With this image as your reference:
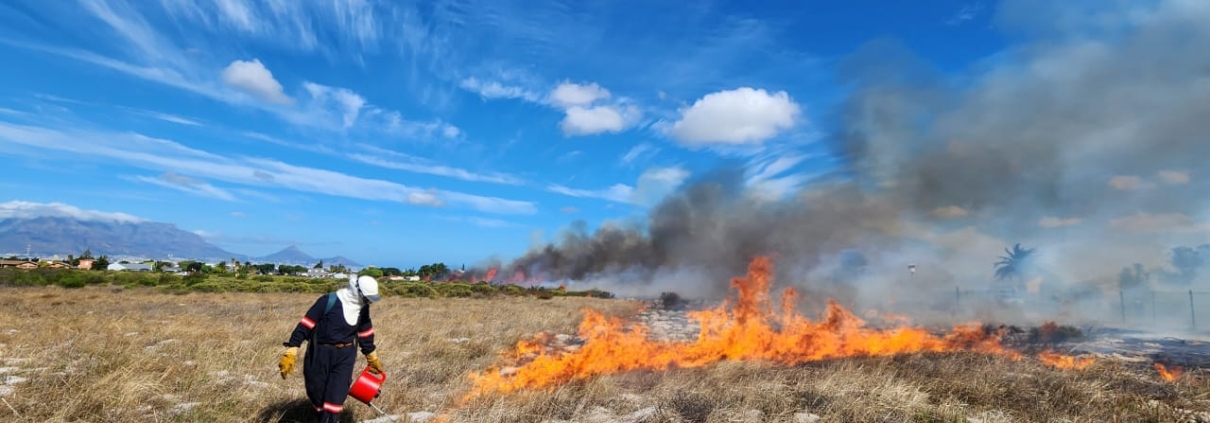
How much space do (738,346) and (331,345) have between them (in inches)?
424

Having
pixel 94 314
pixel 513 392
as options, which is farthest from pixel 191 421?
pixel 94 314

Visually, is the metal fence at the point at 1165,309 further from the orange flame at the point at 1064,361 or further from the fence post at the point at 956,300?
the orange flame at the point at 1064,361

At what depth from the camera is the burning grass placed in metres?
7.68

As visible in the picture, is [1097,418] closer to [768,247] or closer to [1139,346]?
[768,247]

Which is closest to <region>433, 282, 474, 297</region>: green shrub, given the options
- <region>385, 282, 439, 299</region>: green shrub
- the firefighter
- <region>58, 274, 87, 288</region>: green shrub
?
<region>385, 282, 439, 299</region>: green shrub

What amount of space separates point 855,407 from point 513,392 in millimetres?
5142

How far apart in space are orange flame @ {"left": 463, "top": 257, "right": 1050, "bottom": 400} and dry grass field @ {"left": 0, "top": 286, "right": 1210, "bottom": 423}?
931 mm

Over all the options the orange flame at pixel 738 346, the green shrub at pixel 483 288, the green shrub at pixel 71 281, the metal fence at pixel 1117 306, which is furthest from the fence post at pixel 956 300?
the green shrub at pixel 71 281

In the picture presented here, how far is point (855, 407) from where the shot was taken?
780cm

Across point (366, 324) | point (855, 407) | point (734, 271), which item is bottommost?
point (855, 407)

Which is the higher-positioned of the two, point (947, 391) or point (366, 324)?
point (366, 324)

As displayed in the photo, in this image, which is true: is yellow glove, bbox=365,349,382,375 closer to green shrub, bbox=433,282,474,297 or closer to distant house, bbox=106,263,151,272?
green shrub, bbox=433,282,474,297

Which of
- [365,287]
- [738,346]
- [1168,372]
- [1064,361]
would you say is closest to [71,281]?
[365,287]

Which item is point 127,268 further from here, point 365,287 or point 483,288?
point 365,287
